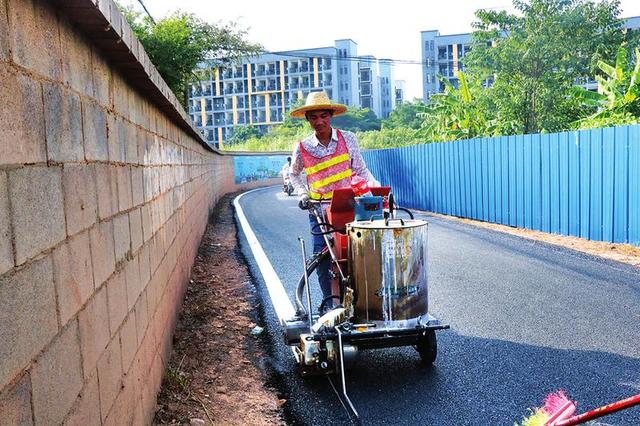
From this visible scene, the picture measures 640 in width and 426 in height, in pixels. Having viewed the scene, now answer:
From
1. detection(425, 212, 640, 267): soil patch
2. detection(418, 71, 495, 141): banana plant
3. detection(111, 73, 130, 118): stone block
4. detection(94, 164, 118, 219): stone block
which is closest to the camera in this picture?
detection(94, 164, 118, 219): stone block

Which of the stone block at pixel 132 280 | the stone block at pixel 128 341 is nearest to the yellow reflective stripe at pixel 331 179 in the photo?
the stone block at pixel 132 280

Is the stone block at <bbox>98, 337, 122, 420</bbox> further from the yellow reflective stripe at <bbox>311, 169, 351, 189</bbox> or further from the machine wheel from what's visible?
the yellow reflective stripe at <bbox>311, 169, 351, 189</bbox>

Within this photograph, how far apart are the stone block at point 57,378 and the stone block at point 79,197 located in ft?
1.31

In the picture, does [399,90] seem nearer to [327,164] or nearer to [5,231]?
[327,164]

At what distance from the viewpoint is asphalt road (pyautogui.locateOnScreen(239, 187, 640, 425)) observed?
411cm

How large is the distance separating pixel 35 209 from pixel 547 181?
12003 millimetres

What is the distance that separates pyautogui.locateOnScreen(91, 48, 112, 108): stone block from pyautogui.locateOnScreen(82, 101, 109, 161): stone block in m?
0.07

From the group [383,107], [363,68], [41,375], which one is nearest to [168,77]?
[41,375]

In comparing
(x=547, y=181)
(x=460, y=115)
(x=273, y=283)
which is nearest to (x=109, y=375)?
(x=273, y=283)

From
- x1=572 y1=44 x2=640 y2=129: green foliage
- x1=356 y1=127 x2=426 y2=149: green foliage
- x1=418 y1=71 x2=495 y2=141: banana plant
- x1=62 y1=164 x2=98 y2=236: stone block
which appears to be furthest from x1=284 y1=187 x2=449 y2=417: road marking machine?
x1=356 y1=127 x2=426 y2=149: green foliage

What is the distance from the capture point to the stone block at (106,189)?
9.64 ft

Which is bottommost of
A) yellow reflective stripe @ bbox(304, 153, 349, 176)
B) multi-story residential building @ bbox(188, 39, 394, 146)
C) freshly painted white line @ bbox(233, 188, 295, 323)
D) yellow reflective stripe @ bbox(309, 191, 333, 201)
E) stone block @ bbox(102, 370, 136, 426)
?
freshly painted white line @ bbox(233, 188, 295, 323)

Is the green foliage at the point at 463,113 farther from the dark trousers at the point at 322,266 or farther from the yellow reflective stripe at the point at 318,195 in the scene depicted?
the dark trousers at the point at 322,266

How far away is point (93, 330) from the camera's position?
8.61 ft
